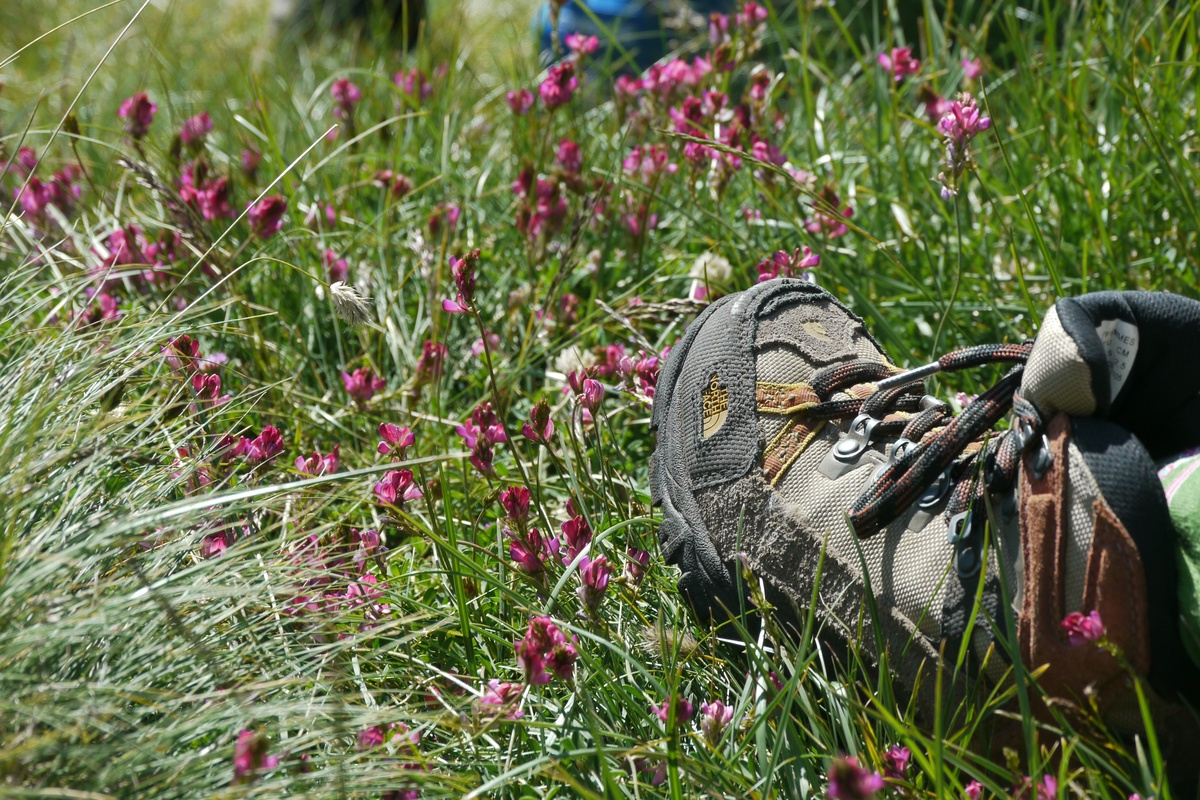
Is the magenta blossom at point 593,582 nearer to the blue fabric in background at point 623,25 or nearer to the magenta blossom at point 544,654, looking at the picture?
the magenta blossom at point 544,654

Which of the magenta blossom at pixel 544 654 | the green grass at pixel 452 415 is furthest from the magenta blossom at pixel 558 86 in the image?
the magenta blossom at pixel 544 654

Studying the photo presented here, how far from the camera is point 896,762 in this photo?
1.07 meters

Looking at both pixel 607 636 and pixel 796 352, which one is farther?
pixel 796 352

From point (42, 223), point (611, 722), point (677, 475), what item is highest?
point (42, 223)

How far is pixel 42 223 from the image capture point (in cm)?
212

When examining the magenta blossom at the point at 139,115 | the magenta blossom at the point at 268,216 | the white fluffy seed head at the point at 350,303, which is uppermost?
the magenta blossom at the point at 139,115

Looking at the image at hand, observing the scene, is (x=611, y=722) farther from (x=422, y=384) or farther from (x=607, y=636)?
(x=422, y=384)

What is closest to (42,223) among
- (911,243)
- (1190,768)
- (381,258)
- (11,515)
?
(381,258)

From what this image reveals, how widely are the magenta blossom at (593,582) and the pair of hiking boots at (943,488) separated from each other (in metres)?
0.15

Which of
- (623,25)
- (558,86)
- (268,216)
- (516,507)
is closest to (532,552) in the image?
(516,507)

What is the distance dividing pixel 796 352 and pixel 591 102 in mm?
2017

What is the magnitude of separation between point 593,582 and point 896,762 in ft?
1.30

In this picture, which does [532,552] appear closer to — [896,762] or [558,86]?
[896,762]

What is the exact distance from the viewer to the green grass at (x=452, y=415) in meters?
1.01
